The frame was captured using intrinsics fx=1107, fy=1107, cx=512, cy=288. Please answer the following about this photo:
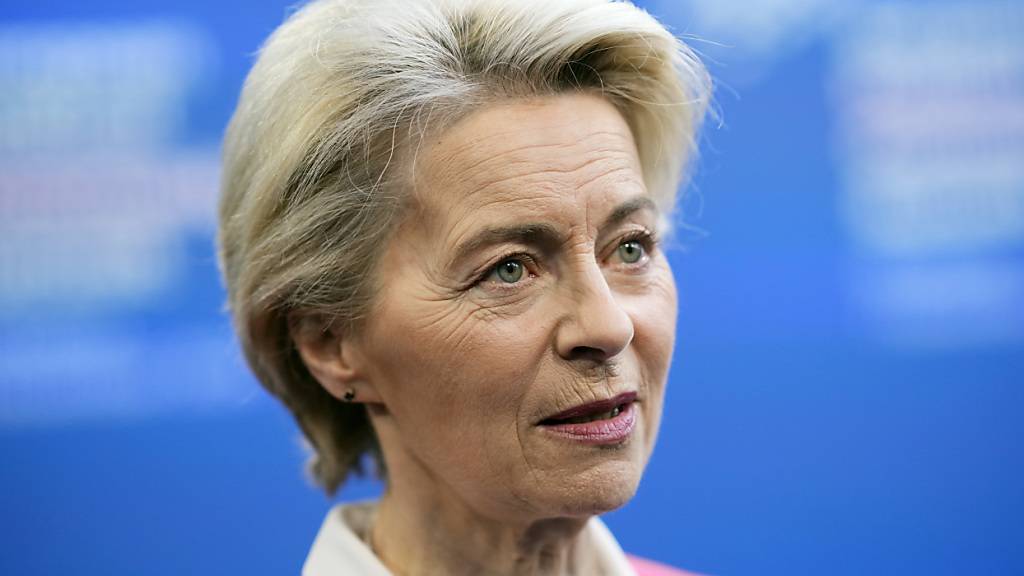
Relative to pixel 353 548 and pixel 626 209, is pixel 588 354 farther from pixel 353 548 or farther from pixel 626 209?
pixel 353 548

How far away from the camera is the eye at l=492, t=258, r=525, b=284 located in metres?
1.45

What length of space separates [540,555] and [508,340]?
386 millimetres

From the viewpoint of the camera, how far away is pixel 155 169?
7.85 feet

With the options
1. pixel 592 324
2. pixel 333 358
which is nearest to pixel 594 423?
pixel 592 324

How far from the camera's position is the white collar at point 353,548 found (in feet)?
5.36

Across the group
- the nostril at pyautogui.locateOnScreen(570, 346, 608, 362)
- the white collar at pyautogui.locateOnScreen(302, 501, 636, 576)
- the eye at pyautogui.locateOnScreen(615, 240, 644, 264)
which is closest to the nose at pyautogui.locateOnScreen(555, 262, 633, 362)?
the nostril at pyautogui.locateOnScreen(570, 346, 608, 362)

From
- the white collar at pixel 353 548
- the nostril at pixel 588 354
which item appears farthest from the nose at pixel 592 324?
the white collar at pixel 353 548

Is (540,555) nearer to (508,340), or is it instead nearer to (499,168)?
(508,340)

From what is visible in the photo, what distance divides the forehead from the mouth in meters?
0.25

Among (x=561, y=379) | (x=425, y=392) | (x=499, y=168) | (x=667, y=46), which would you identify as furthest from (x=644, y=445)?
(x=667, y=46)

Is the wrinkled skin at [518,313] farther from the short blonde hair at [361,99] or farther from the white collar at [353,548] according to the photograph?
the white collar at [353,548]

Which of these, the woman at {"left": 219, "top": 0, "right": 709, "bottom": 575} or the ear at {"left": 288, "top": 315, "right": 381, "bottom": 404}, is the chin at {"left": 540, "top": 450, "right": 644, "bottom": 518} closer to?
the woman at {"left": 219, "top": 0, "right": 709, "bottom": 575}

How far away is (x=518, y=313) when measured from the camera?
56.7 inches

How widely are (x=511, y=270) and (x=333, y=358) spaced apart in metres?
0.33
